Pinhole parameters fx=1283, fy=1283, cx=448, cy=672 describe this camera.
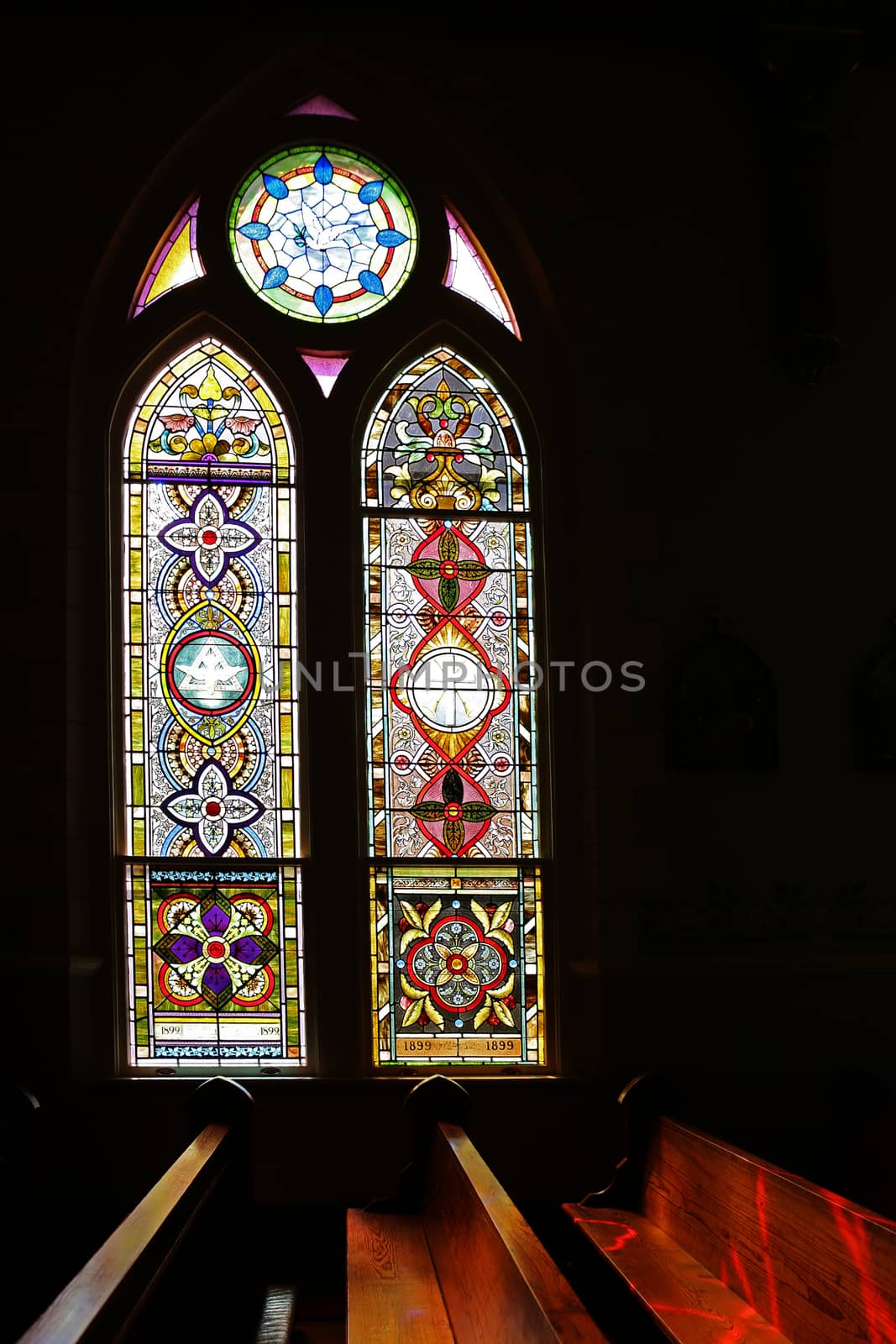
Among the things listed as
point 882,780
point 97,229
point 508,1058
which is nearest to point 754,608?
point 882,780

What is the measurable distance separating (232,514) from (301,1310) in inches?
108

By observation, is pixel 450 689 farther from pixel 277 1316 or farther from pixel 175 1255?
pixel 175 1255

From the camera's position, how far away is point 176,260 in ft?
16.5

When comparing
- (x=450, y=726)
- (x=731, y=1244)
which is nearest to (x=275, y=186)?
(x=450, y=726)

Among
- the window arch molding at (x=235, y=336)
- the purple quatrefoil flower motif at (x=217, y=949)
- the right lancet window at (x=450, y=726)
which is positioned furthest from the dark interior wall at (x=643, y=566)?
the purple quatrefoil flower motif at (x=217, y=949)

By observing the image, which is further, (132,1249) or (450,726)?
(450,726)

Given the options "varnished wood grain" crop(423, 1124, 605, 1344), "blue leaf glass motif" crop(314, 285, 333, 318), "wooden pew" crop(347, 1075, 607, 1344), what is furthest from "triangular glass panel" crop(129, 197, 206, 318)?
"varnished wood grain" crop(423, 1124, 605, 1344)

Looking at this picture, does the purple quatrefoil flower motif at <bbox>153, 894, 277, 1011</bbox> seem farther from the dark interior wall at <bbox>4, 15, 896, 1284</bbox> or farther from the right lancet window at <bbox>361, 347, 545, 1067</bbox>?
the right lancet window at <bbox>361, 347, 545, 1067</bbox>

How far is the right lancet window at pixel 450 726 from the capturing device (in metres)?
4.66

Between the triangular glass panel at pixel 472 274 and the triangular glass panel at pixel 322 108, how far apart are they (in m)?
0.56

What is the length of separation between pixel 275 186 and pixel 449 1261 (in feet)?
13.2

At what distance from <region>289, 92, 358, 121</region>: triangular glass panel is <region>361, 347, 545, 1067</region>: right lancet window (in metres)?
1.02

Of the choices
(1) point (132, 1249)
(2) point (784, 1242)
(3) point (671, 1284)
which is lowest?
(3) point (671, 1284)

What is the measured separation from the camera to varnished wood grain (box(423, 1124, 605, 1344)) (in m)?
1.80
